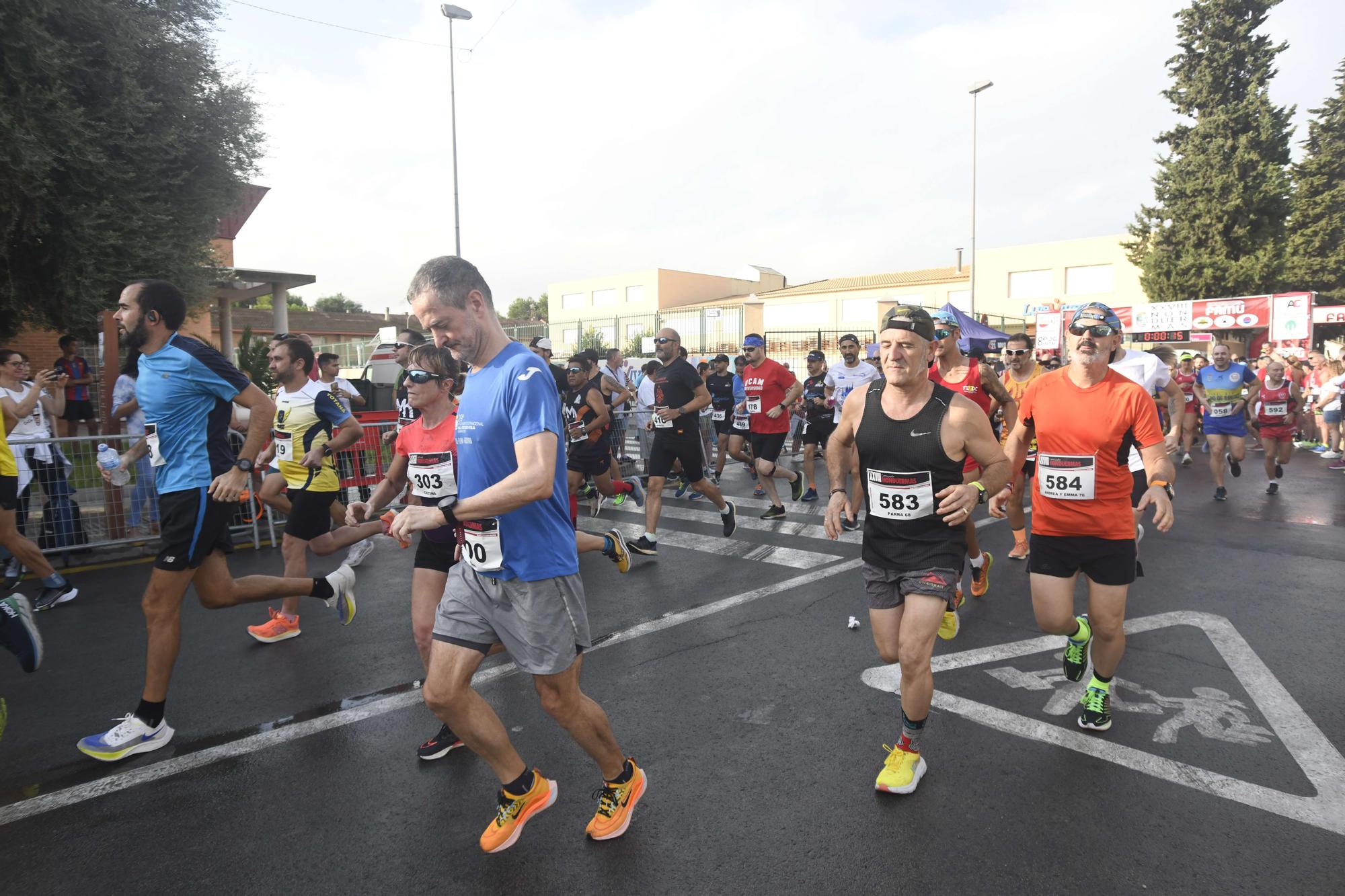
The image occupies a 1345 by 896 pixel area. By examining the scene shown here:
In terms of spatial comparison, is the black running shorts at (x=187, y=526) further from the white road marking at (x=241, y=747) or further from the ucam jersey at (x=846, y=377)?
the ucam jersey at (x=846, y=377)

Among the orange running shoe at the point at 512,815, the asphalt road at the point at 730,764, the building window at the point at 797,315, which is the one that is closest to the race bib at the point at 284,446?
the asphalt road at the point at 730,764

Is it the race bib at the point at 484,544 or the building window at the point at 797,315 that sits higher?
the building window at the point at 797,315

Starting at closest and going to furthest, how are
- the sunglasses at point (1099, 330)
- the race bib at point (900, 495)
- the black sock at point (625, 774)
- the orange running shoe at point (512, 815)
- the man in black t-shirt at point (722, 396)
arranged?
the orange running shoe at point (512, 815) < the black sock at point (625, 774) < the race bib at point (900, 495) < the sunglasses at point (1099, 330) < the man in black t-shirt at point (722, 396)

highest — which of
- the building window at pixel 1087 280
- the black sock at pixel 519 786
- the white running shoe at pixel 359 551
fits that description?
the building window at pixel 1087 280

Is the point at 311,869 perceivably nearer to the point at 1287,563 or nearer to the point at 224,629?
the point at 224,629

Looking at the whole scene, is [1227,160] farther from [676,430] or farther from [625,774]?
[625,774]

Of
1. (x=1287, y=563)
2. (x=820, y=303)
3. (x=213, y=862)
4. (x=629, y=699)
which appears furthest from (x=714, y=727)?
(x=820, y=303)

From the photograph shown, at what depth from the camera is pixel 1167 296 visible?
118ft

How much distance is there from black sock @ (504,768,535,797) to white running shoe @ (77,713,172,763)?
2.03 metres

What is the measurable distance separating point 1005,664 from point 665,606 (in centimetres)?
239

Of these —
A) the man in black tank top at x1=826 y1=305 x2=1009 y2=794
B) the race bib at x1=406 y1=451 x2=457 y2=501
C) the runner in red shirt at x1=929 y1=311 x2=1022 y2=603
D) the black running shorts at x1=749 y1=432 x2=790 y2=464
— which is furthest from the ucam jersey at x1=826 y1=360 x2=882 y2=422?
the race bib at x1=406 y1=451 x2=457 y2=501

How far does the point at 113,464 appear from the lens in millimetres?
6535

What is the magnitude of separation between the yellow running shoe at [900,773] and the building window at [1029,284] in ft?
154

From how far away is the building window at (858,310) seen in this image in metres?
48.0
